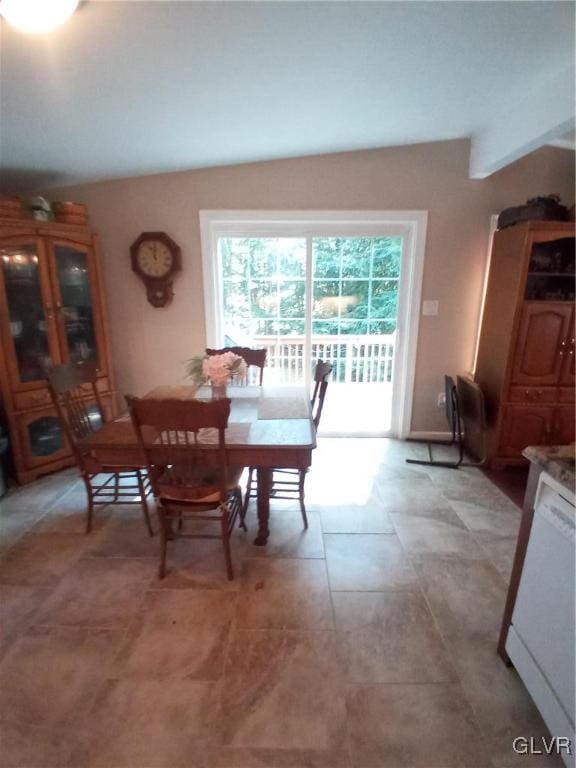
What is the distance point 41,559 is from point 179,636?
977 millimetres

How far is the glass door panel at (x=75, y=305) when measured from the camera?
2.61 m

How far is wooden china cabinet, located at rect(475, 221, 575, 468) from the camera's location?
8.11 feet

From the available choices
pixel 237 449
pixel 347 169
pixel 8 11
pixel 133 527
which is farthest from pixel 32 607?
pixel 347 169

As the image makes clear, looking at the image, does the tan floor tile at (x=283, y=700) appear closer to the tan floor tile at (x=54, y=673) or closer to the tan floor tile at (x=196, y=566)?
the tan floor tile at (x=196, y=566)

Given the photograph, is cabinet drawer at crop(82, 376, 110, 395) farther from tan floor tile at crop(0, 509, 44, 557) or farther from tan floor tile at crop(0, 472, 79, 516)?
tan floor tile at crop(0, 509, 44, 557)

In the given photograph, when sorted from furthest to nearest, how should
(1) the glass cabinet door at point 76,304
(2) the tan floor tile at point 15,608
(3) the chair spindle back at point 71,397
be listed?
(1) the glass cabinet door at point 76,304, (3) the chair spindle back at point 71,397, (2) the tan floor tile at point 15,608

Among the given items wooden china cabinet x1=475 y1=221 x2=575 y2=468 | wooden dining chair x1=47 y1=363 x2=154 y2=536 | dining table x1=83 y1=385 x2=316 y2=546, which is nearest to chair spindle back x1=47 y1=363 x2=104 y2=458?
wooden dining chair x1=47 y1=363 x2=154 y2=536

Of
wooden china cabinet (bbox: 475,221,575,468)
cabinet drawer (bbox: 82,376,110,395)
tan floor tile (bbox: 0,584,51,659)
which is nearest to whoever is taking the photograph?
tan floor tile (bbox: 0,584,51,659)

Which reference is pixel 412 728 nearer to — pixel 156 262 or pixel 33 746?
pixel 33 746

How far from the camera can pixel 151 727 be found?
3.78ft

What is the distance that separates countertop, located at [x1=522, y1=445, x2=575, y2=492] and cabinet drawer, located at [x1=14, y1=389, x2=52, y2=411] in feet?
9.72

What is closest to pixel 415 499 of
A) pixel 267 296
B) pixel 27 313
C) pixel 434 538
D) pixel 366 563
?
pixel 434 538

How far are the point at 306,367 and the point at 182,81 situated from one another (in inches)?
86.7

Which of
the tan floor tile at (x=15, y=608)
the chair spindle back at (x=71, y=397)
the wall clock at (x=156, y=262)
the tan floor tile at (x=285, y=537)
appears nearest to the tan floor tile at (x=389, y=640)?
the tan floor tile at (x=285, y=537)
